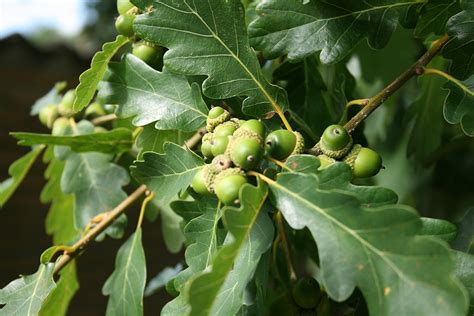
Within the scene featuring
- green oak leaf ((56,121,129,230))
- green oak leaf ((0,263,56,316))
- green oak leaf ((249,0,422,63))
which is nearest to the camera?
green oak leaf ((249,0,422,63))

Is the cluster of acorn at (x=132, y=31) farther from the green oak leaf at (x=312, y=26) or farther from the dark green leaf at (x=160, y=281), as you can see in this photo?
the dark green leaf at (x=160, y=281)

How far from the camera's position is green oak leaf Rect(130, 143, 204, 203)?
2.65 ft

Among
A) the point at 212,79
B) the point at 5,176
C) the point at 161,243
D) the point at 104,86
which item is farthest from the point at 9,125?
the point at 212,79

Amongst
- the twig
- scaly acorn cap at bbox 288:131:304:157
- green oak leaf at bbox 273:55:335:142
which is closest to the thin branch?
the twig

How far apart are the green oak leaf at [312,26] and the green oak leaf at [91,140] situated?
35cm

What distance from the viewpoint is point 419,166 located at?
134 centimetres

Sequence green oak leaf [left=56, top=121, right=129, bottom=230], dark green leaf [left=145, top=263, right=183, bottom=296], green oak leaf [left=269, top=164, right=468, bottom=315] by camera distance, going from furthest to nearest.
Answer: dark green leaf [left=145, top=263, right=183, bottom=296]
green oak leaf [left=56, top=121, right=129, bottom=230]
green oak leaf [left=269, top=164, right=468, bottom=315]

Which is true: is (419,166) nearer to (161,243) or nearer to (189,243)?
(189,243)

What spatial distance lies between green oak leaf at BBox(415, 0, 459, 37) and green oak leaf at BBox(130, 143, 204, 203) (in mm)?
347

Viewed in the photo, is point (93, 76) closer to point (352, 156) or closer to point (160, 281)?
point (352, 156)

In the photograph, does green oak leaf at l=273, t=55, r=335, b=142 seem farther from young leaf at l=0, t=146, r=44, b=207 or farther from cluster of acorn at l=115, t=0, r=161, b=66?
young leaf at l=0, t=146, r=44, b=207

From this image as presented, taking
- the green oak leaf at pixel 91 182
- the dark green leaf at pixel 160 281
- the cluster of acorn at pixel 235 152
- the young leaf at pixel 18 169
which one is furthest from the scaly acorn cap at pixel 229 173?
the dark green leaf at pixel 160 281

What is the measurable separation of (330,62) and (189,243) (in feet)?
0.97

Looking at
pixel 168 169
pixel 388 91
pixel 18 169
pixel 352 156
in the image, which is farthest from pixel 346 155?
pixel 18 169
